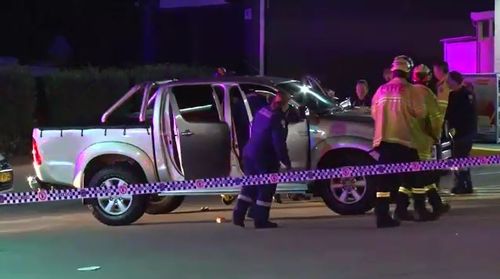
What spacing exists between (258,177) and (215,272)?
206 centimetres

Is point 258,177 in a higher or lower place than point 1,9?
lower

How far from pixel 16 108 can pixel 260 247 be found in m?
12.6

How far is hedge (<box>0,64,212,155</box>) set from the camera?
1956 centimetres

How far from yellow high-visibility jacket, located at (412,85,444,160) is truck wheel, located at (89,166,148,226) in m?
3.25

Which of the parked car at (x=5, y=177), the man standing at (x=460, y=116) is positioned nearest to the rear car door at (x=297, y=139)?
the man standing at (x=460, y=116)

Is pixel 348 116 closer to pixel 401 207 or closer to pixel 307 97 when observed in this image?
pixel 307 97

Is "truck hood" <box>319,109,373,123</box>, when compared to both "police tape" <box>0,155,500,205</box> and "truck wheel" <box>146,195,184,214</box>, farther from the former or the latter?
"truck wheel" <box>146,195,184,214</box>

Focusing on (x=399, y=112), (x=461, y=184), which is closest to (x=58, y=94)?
(x=461, y=184)

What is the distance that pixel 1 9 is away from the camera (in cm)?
4191

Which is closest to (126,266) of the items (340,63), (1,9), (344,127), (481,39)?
(344,127)

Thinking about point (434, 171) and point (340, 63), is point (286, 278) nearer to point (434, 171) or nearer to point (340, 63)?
point (434, 171)

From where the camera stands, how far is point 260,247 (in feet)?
28.2

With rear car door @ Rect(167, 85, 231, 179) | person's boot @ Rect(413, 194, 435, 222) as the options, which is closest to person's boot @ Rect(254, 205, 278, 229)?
rear car door @ Rect(167, 85, 231, 179)

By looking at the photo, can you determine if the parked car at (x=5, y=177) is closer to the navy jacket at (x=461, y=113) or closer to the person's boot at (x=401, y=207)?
the person's boot at (x=401, y=207)
